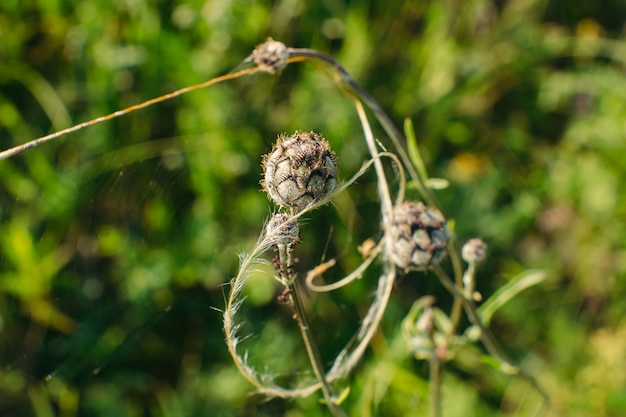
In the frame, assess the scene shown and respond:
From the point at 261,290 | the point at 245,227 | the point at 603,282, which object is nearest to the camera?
the point at 261,290

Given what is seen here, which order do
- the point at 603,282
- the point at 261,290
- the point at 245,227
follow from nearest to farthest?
the point at 261,290 < the point at 245,227 < the point at 603,282

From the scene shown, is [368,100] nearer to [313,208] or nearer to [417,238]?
[417,238]

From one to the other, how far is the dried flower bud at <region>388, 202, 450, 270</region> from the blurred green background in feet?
3.33

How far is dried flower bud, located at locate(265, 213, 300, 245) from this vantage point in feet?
3.33

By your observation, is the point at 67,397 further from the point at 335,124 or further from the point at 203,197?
the point at 335,124

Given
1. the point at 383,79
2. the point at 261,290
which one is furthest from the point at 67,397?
the point at 383,79

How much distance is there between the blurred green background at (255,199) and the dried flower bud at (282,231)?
148 centimetres

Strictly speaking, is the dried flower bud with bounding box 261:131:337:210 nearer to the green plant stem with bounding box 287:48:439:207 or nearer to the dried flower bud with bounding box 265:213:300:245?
the dried flower bud with bounding box 265:213:300:245

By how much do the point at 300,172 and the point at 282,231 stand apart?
0.39 feet

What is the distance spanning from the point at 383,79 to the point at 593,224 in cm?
130

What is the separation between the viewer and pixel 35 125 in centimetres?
290

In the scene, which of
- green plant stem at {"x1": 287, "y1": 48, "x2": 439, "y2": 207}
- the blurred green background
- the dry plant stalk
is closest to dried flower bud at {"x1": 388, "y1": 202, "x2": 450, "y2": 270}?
the dry plant stalk

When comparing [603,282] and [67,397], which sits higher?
[603,282]

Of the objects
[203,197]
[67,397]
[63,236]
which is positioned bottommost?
[67,397]
